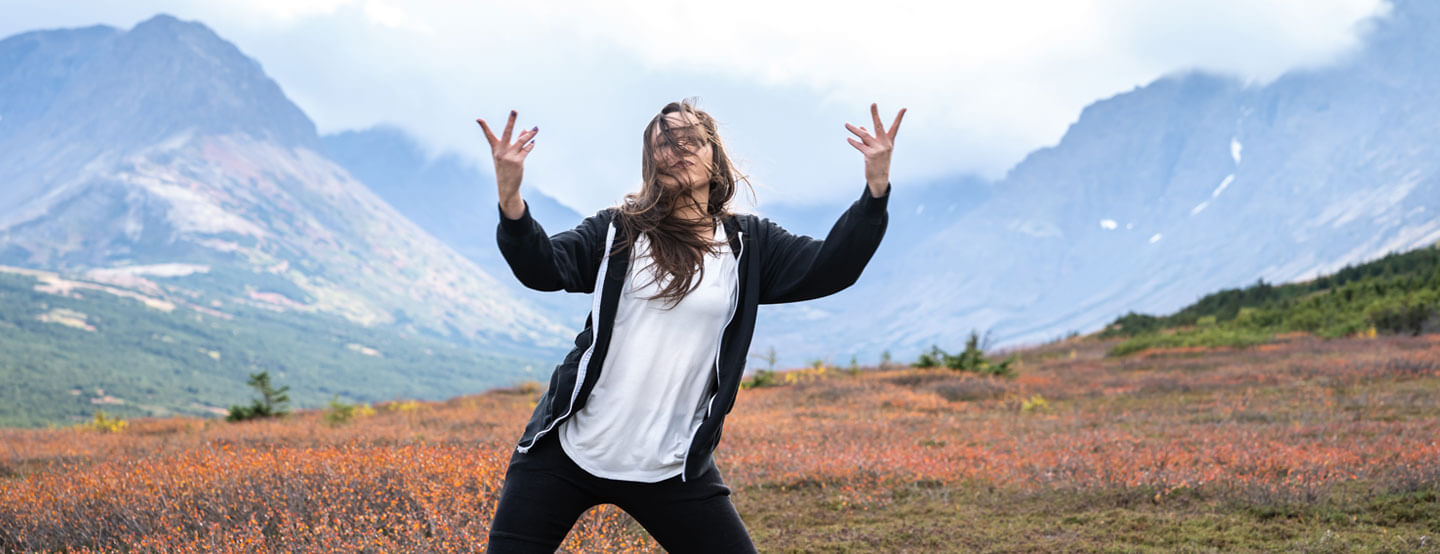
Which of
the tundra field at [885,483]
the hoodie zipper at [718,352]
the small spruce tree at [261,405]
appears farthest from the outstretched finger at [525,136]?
the small spruce tree at [261,405]

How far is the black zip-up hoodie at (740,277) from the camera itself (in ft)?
9.39

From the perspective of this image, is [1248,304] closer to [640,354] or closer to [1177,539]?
[1177,539]

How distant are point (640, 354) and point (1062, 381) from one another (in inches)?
805

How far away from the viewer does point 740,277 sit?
3029mm

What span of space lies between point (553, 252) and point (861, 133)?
41.9 inches

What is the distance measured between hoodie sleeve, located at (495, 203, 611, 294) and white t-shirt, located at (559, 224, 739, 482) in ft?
0.54

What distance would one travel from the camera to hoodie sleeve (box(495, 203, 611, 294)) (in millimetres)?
2686

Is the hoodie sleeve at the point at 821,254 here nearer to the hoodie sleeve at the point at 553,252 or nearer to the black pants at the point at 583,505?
the hoodie sleeve at the point at 553,252

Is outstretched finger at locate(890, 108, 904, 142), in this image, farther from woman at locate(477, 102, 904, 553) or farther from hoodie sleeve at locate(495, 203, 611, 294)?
hoodie sleeve at locate(495, 203, 611, 294)

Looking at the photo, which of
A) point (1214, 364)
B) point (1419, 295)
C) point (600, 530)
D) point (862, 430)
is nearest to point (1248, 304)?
point (1419, 295)

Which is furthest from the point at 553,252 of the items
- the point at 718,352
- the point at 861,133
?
the point at 861,133

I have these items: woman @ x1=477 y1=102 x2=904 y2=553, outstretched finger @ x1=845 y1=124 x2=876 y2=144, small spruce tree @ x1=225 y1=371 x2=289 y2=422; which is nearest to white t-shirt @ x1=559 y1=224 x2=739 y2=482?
woman @ x1=477 y1=102 x2=904 y2=553

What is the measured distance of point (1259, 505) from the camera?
22.8ft

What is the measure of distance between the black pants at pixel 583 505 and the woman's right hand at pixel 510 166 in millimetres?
824
